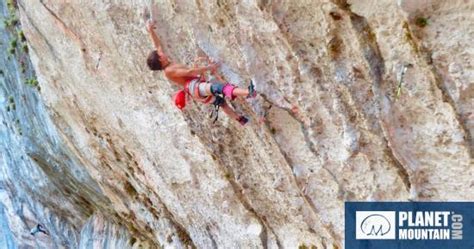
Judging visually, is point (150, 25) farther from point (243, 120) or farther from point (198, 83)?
point (243, 120)

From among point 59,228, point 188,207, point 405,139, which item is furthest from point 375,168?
point 59,228

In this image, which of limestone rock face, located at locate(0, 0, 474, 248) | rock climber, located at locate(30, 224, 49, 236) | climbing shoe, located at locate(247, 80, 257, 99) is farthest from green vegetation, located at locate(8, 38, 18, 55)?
climbing shoe, located at locate(247, 80, 257, 99)

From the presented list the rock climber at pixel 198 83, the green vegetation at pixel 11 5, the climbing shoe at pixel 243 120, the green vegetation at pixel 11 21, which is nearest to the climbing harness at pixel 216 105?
the rock climber at pixel 198 83

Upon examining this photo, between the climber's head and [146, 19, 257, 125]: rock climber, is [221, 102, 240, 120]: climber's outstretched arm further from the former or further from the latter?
the climber's head

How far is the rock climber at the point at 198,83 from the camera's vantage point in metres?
4.53

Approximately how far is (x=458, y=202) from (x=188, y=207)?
3.08 metres

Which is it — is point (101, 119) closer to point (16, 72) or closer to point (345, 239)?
point (16, 72)

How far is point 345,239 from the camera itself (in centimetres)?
458

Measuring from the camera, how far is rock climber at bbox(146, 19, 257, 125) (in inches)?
178

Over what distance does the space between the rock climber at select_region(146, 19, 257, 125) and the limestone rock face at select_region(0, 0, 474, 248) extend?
0.29ft

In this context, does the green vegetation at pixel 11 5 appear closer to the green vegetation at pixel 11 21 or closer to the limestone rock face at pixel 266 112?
the green vegetation at pixel 11 21

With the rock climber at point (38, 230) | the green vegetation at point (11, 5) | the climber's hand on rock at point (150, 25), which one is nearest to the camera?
the climber's hand on rock at point (150, 25)

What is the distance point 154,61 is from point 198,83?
558 millimetres

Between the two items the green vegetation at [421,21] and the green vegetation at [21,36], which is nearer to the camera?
the green vegetation at [421,21]
